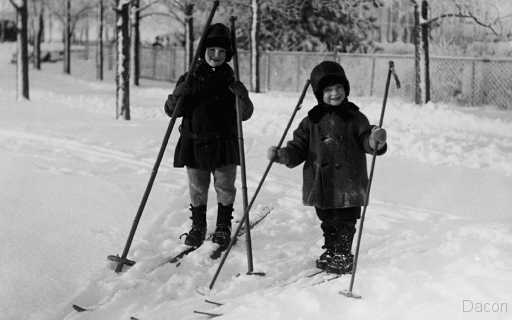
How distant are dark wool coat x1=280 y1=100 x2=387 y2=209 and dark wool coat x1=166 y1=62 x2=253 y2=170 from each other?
82 centimetres

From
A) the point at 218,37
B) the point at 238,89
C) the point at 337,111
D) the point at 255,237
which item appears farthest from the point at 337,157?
the point at 255,237

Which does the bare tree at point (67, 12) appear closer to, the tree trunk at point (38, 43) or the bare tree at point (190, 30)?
the tree trunk at point (38, 43)

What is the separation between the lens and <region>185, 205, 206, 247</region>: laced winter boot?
572cm

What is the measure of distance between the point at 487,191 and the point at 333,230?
4207 millimetres

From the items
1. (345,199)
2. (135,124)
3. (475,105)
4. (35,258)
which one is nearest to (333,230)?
(345,199)

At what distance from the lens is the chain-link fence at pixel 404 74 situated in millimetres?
20469

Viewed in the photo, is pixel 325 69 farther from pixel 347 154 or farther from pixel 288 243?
pixel 288 243

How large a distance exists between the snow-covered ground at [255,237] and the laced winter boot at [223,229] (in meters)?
0.11

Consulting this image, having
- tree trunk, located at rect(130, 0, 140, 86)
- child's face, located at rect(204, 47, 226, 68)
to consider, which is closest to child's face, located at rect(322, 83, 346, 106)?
child's face, located at rect(204, 47, 226, 68)

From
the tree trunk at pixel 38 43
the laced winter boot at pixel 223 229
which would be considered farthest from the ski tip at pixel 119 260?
the tree trunk at pixel 38 43

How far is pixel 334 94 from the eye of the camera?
15.9 feet

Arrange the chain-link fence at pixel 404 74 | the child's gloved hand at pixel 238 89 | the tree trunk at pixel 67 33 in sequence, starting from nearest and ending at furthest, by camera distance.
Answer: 1. the child's gloved hand at pixel 238 89
2. the chain-link fence at pixel 404 74
3. the tree trunk at pixel 67 33

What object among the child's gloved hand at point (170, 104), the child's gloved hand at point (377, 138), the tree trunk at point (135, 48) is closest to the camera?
the child's gloved hand at point (377, 138)

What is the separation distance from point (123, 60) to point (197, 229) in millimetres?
10467
